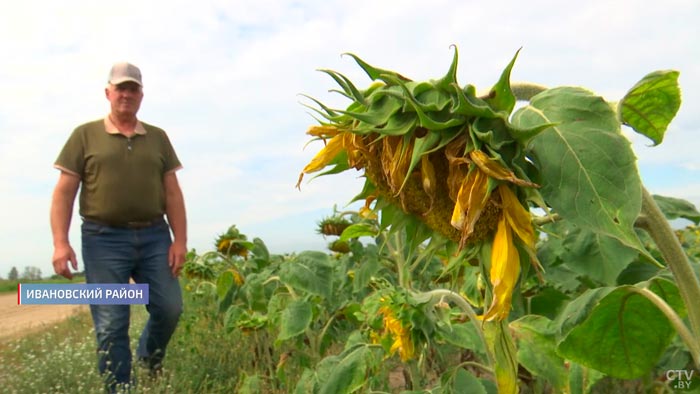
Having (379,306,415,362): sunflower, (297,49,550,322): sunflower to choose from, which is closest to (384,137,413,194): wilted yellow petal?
(297,49,550,322): sunflower

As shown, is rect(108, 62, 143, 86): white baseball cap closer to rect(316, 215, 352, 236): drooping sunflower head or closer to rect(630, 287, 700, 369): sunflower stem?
rect(316, 215, 352, 236): drooping sunflower head

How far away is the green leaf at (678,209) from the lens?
4.95ft

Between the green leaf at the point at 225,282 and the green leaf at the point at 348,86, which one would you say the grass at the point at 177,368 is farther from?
the green leaf at the point at 348,86

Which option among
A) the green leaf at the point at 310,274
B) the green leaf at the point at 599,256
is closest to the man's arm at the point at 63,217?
the green leaf at the point at 310,274

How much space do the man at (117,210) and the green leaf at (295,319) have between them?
137cm

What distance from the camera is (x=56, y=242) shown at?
3.56m

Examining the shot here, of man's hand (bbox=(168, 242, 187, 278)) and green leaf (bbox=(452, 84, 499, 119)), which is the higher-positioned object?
man's hand (bbox=(168, 242, 187, 278))

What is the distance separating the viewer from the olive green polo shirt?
3.50m

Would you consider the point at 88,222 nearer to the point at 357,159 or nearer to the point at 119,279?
the point at 119,279

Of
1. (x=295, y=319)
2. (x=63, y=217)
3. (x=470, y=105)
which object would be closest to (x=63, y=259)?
(x=63, y=217)

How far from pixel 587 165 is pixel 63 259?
3.39 meters

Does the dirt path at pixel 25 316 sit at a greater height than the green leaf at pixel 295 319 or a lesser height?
greater

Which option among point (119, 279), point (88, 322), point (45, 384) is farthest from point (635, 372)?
point (88, 322)

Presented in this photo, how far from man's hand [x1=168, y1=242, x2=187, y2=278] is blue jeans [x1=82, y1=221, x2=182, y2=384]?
53 mm
